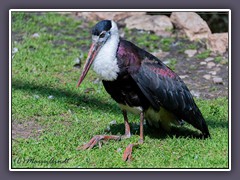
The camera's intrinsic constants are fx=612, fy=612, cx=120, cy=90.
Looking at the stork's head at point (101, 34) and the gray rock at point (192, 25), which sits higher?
the gray rock at point (192, 25)

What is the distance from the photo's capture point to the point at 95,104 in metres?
8.25

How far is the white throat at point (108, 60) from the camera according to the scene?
253 inches

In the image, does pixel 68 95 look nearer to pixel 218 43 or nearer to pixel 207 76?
pixel 207 76

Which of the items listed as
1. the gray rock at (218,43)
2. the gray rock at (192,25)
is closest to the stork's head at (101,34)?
the gray rock at (218,43)

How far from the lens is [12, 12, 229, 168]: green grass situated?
6.41 meters

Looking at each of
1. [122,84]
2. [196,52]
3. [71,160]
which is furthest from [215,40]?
[71,160]

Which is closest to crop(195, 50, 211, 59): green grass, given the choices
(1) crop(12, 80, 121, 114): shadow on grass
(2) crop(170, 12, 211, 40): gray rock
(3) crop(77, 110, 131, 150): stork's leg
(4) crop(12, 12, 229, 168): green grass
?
(2) crop(170, 12, 211, 40): gray rock

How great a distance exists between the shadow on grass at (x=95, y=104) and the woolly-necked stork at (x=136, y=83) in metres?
0.15

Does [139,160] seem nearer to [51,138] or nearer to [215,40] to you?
[51,138]

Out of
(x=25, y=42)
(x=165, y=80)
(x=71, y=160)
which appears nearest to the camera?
(x=71, y=160)

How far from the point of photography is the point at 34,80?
9.01 metres

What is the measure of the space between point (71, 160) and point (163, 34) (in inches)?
201

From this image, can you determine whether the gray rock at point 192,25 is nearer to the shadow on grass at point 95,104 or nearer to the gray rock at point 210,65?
the gray rock at point 210,65

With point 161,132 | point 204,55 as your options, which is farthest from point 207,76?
point 161,132
